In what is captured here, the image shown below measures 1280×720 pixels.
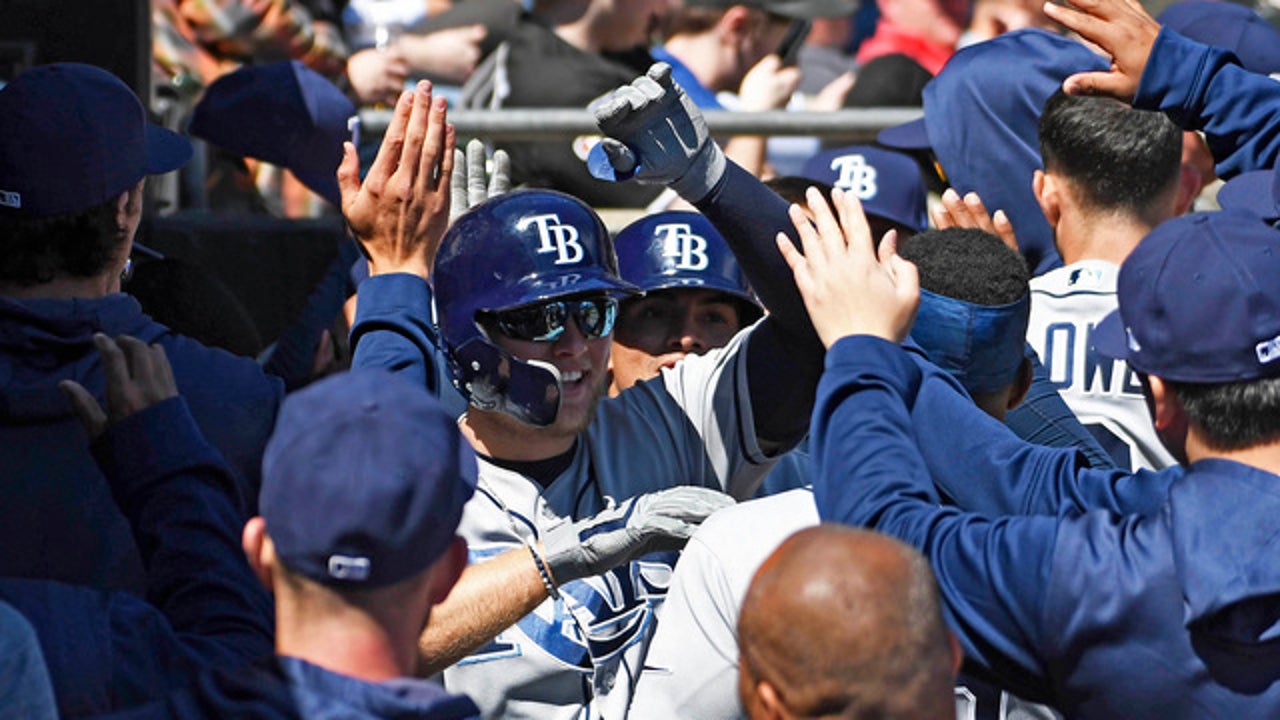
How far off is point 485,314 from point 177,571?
3.54ft

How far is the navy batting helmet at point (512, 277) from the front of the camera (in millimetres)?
3484

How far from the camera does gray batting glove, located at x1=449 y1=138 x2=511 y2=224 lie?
4117 mm

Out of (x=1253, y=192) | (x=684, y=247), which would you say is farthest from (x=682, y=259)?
(x=1253, y=192)

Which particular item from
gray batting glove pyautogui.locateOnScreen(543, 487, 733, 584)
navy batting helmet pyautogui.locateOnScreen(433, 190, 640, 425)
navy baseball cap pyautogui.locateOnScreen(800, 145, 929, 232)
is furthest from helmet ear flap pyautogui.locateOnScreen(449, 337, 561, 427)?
navy baseball cap pyautogui.locateOnScreen(800, 145, 929, 232)

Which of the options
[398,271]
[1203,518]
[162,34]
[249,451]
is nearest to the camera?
[1203,518]

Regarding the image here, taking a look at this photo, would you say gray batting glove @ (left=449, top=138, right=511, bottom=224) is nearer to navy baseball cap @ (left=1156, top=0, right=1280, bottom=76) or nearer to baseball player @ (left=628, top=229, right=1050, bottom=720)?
baseball player @ (left=628, top=229, right=1050, bottom=720)

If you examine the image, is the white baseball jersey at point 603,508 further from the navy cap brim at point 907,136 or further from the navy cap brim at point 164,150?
the navy cap brim at point 907,136

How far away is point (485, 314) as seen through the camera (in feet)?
11.7

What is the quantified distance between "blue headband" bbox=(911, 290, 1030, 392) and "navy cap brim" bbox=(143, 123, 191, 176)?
1.41m

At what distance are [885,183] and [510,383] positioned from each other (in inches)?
77.8

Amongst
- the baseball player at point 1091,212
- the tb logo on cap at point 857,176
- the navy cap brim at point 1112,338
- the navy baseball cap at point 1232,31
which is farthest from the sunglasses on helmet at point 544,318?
the navy baseball cap at point 1232,31

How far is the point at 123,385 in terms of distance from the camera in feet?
9.10

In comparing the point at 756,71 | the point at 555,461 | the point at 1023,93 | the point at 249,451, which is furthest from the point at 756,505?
the point at 756,71

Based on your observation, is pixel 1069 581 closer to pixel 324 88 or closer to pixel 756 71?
pixel 324 88
